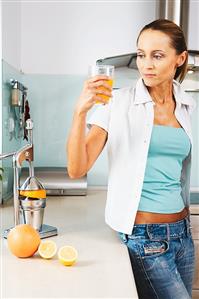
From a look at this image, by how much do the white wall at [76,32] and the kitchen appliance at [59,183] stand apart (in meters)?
0.57

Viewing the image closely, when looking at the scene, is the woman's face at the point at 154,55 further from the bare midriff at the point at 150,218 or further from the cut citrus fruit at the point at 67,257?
the cut citrus fruit at the point at 67,257

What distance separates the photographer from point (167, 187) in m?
1.50

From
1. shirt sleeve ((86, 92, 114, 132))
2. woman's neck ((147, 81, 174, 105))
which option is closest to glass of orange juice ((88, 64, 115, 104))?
shirt sleeve ((86, 92, 114, 132))

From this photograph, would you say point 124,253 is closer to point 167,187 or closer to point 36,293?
point 167,187

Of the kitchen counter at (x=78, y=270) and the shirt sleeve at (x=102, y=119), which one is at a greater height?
the shirt sleeve at (x=102, y=119)

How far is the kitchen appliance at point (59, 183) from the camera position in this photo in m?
2.31

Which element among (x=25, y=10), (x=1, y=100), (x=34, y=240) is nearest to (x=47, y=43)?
(x=25, y=10)

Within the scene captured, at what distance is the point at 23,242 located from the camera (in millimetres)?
1293

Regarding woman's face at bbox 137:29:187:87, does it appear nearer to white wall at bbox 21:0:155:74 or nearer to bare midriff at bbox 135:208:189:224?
bare midriff at bbox 135:208:189:224

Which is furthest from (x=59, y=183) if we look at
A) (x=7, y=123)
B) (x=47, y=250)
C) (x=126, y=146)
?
(x=47, y=250)

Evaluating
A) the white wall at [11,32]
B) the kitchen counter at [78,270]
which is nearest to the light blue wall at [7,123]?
the white wall at [11,32]

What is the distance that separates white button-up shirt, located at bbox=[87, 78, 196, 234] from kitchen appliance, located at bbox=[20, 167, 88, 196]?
0.82 meters

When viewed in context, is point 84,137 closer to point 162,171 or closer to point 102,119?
point 102,119

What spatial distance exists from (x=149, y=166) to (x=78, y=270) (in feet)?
1.36
